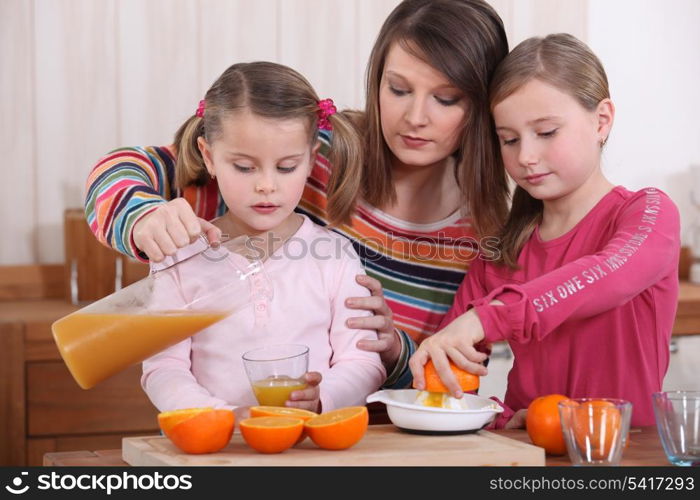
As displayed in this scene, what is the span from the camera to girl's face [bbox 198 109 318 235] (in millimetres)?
1556

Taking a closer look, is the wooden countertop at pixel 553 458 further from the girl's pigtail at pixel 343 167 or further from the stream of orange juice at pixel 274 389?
the girl's pigtail at pixel 343 167

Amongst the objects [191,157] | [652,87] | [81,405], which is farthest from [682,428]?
[652,87]

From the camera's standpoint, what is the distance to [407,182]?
188 cm

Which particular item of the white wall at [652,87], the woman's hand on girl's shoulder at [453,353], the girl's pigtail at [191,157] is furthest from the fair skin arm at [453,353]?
the white wall at [652,87]

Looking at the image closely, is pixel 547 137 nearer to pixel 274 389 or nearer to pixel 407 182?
→ pixel 407 182

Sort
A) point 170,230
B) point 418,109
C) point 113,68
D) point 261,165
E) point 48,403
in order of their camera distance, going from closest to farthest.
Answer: point 170,230 → point 261,165 → point 418,109 → point 48,403 → point 113,68

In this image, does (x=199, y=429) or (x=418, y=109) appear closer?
(x=199, y=429)

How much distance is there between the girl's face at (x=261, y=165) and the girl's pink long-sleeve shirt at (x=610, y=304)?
35 centimetres

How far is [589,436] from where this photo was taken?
1136mm

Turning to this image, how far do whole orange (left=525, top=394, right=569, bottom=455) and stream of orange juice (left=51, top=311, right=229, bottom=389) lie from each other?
47 cm

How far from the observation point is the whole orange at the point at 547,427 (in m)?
1.22

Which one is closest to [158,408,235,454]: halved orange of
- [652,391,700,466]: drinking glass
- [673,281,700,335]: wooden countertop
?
[652,391,700,466]: drinking glass

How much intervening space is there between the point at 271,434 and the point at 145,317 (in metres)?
0.25

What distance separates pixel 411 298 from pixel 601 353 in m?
0.40
